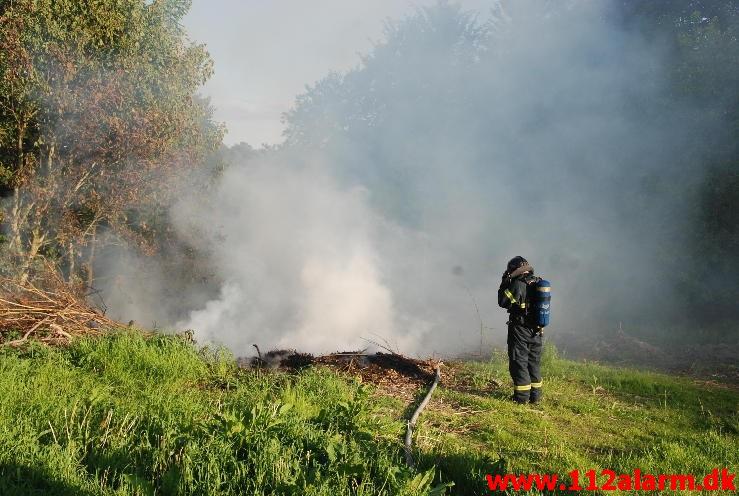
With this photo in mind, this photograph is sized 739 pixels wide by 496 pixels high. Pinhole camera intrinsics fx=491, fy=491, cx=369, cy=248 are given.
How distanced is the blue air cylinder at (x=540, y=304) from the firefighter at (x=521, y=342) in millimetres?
114

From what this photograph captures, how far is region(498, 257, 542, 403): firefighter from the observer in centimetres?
543

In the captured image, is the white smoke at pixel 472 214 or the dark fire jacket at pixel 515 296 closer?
the dark fire jacket at pixel 515 296

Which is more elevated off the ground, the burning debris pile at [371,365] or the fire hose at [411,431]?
the burning debris pile at [371,365]

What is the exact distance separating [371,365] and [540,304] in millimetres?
2274

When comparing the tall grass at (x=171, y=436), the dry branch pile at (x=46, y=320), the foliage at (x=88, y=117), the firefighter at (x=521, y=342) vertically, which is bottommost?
the tall grass at (x=171, y=436)

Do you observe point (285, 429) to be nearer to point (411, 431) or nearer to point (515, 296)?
point (411, 431)

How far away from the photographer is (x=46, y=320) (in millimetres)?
5668

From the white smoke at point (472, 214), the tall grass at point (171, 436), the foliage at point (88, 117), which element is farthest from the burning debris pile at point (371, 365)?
the foliage at point (88, 117)

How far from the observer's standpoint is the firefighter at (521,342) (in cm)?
543

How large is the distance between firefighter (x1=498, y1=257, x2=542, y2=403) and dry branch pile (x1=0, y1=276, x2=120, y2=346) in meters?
4.88

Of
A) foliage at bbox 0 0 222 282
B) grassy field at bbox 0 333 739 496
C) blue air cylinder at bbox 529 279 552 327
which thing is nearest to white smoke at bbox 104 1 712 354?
foliage at bbox 0 0 222 282

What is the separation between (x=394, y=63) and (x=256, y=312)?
19070 mm

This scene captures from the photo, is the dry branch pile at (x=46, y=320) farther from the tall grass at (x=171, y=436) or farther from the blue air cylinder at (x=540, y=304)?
the blue air cylinder at (x=540, y=304)

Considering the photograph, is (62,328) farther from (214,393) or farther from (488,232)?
(488,232)
